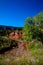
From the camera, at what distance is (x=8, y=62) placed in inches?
462

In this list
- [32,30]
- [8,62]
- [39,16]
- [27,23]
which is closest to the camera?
[8,62]

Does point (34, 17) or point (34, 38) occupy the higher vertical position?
point (34, 17)

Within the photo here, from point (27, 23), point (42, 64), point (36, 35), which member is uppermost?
point (27, 23)

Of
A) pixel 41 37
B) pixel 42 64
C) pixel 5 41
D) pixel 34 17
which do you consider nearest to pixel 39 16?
pixel 34 17

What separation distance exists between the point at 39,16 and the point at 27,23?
3.91 meters

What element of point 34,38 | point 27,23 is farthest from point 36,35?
point 27,23

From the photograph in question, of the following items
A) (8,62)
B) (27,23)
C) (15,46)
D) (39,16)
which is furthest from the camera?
(39,16)

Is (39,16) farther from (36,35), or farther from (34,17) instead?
(36,35)

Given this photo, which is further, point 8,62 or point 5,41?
point 5,41

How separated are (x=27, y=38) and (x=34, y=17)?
269 inches

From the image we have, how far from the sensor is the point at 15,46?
2809cm

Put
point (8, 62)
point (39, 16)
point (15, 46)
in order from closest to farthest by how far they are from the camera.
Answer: point (8, 62)
point (15, 46)
point (39, 16)

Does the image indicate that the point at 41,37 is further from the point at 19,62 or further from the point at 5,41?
the point at 19,62

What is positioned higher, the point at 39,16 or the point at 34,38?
the point at 39,16
